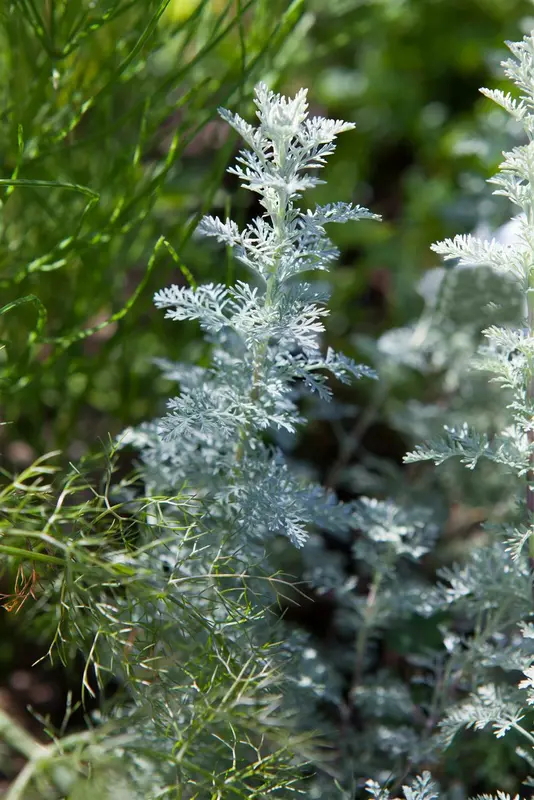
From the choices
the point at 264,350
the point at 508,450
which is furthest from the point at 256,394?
the point at 508,450

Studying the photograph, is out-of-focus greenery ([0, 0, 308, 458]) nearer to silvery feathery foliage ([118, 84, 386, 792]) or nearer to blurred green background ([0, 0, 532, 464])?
blurred green background ([0, 0, 532, 464])

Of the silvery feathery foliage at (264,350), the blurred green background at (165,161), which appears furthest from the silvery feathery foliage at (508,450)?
the blurred green background at (165,161)

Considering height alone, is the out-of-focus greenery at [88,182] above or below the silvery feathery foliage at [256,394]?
above

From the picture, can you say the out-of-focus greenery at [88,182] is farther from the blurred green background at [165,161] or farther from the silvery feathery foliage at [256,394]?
the silvery feathery foliage at [256,394]

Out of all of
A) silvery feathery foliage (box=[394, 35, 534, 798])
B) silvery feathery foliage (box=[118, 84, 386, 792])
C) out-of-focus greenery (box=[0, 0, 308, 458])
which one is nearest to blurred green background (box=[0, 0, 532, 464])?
out-of-focus greenery (box=[0, 0, 308, 458])

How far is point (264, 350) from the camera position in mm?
664

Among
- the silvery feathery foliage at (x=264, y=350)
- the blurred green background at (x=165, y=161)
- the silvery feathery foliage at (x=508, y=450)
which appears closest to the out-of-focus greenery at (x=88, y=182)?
the blurred green background at (x=165, y=161)

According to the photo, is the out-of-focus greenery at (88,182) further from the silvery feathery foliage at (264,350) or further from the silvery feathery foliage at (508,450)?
the silvery feathery foliage at (508,450)

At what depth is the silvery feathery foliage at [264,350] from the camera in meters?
0.61

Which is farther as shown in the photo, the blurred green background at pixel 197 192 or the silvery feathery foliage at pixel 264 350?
the blurred green background at pixel 197 192

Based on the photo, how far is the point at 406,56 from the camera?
5.39ft

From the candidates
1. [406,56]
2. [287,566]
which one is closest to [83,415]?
[287,566]

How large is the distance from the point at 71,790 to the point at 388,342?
0.75 m

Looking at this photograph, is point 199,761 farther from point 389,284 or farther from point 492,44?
point 492,44
